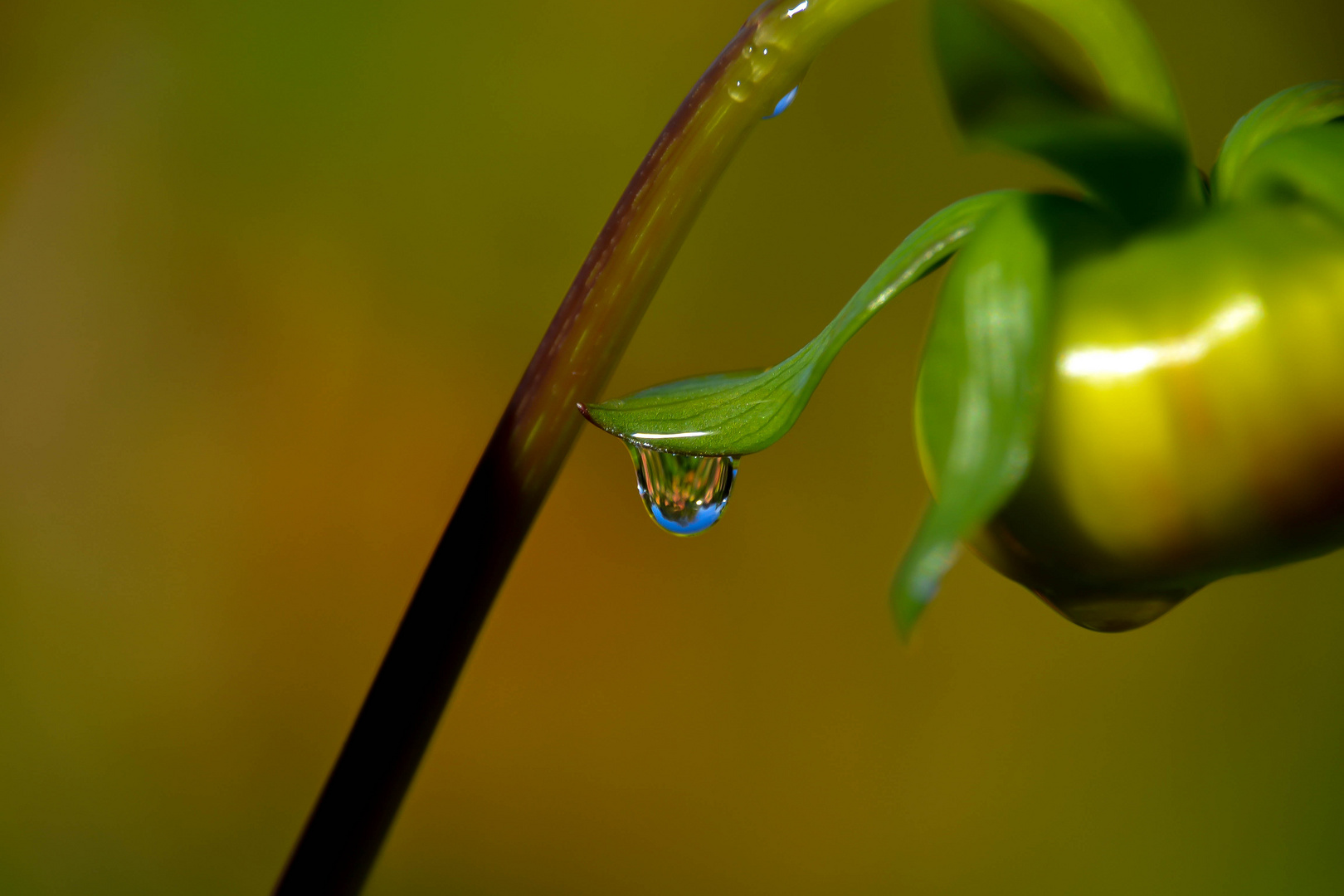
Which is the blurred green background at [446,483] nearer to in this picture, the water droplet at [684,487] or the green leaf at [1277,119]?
the water droplet at [684,487]

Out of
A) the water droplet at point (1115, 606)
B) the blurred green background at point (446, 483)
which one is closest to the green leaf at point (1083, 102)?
the water droplet at point (1115, 606)

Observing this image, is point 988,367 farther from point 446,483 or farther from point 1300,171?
point 446,483

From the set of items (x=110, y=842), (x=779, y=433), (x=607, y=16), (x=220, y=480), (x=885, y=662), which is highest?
(x=607, y=16)

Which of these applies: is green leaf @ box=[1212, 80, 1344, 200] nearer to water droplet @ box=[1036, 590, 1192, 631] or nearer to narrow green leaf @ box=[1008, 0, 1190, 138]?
narrow green leaf @ box=[1008, 0, 1190, 138]

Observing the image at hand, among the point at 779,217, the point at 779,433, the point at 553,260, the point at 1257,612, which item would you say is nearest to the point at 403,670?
the point at 779,433

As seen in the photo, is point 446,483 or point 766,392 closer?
point 766,392

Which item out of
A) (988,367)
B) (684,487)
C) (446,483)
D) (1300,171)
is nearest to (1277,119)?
(1300,171)

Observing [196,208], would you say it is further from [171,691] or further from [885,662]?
[885,662]
